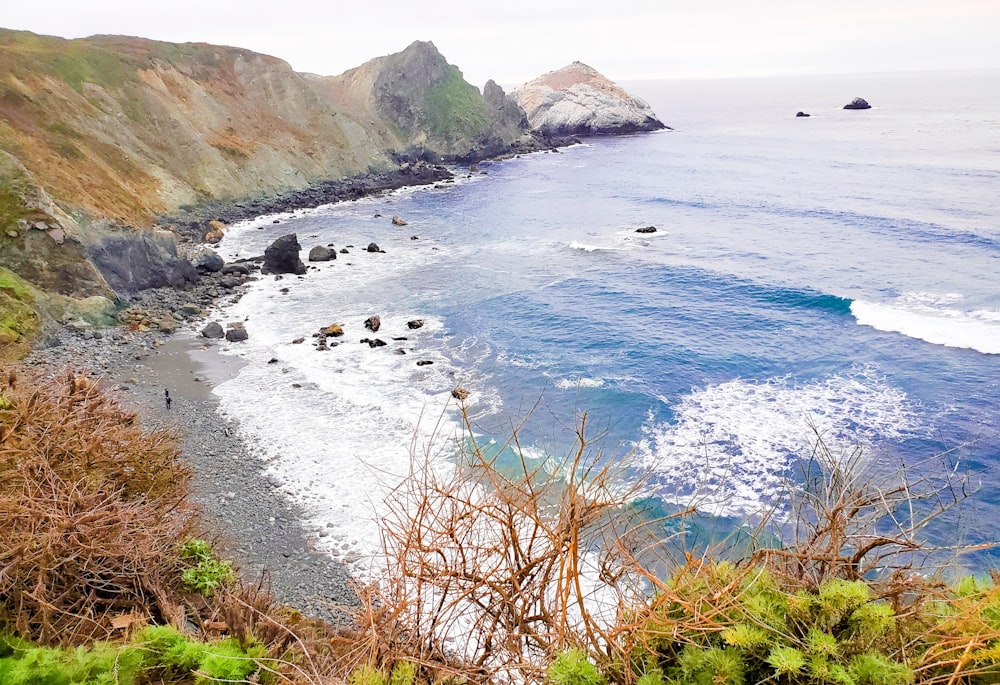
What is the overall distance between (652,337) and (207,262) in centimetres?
2617

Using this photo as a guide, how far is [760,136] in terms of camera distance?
98750mm

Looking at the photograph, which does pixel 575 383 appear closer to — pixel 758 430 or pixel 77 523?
pixel 758 430

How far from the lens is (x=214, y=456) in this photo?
18359mm

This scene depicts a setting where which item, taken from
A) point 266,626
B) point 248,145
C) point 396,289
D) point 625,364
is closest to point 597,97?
point 248,145

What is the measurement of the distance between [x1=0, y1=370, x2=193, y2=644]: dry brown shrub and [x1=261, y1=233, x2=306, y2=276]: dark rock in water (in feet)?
91.5

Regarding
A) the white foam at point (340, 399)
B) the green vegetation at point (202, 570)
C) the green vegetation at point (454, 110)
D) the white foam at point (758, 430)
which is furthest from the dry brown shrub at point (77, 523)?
the green vegetation at point (454, 110)

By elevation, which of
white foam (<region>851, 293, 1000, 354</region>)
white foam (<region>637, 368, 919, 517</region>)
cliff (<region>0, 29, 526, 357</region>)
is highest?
cliff (<region>0, 29, 526, 357</region>)

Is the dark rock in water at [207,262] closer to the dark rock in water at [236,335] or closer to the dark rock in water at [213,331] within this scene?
the dark rock in water at [213,331]

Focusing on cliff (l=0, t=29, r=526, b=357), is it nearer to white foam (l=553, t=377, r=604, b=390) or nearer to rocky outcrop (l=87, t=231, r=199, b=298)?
rocky outcrop (l=87, t=231, r=199, b=298)

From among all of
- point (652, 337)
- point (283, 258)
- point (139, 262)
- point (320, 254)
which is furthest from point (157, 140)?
point (652, 337)

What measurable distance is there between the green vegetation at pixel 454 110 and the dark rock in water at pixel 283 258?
48658mm

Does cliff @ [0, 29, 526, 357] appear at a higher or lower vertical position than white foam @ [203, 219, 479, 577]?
higher

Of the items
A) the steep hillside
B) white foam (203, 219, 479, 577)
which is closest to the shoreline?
white foam (203, 219, 479, 577)

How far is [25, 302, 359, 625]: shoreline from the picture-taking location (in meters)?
13.7
